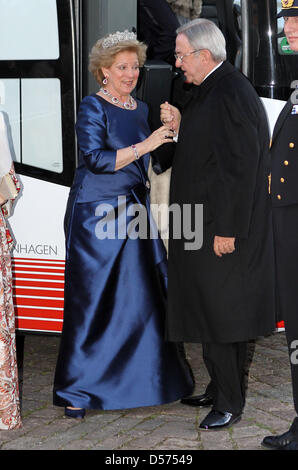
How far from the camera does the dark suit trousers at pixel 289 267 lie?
4.05 metres

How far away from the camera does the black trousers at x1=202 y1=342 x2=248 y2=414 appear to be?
177 inches

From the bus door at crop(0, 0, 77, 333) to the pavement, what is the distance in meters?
0.63

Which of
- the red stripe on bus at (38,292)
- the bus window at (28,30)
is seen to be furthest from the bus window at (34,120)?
the red stripe on bus at (38,292)

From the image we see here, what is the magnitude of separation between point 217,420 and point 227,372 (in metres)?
0.27

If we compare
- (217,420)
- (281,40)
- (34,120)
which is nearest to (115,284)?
(217,420)

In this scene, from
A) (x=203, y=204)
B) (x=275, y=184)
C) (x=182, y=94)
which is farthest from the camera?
(x=182, y=94)

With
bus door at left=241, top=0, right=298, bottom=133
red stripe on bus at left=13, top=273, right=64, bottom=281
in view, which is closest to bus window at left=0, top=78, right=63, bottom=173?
red stripe on bus at left=13, top=273, right=64, bottom=281

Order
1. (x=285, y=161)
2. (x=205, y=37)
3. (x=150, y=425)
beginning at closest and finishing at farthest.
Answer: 1. (x=285, y=161)
2. (x=205, y=37)
3. (x=150, y=425)

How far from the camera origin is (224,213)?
4242 mm

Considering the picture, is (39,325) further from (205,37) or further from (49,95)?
(205,37)
